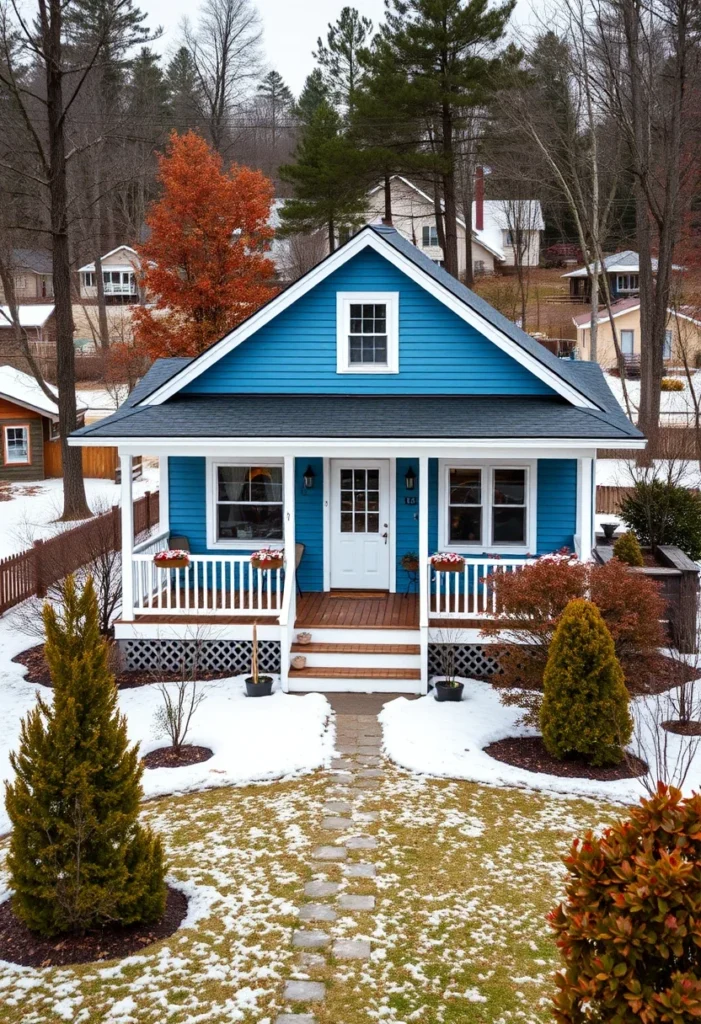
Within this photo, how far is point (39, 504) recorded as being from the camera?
29.9m

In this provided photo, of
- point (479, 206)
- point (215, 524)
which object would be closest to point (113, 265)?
point (479, 206)

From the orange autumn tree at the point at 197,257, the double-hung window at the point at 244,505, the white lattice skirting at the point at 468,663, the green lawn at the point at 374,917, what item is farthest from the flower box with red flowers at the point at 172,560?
the orange autumn tree at the point at 197,257

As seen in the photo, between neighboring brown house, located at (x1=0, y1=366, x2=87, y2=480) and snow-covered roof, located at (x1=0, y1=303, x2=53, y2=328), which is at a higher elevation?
snow-covered roof, located at (x1=0, y1=303, x2=53, y2=328)

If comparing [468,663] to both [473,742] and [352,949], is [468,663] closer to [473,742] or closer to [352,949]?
[473,742]

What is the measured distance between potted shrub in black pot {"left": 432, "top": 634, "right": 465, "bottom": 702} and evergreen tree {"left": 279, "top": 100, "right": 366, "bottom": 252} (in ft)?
85.5

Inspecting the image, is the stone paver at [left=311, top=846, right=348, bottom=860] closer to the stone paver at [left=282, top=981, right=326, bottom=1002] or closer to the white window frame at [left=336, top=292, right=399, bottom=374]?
the stone paver at [left=282, top=981, right=326, bottom=1002]

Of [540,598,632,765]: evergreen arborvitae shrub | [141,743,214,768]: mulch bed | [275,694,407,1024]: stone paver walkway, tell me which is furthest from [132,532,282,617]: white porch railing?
[540,598,632,765]: evergreen arborvitae shrub

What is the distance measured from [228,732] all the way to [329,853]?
3.47 meters

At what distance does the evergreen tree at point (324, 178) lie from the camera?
37.1 metres

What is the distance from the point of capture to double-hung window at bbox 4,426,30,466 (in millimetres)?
33969

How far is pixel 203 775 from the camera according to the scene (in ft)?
37.7

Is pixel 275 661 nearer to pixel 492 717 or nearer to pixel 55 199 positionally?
pixel 492 717

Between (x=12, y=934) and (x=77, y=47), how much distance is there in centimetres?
2695

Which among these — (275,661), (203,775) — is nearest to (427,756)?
(203,775)
